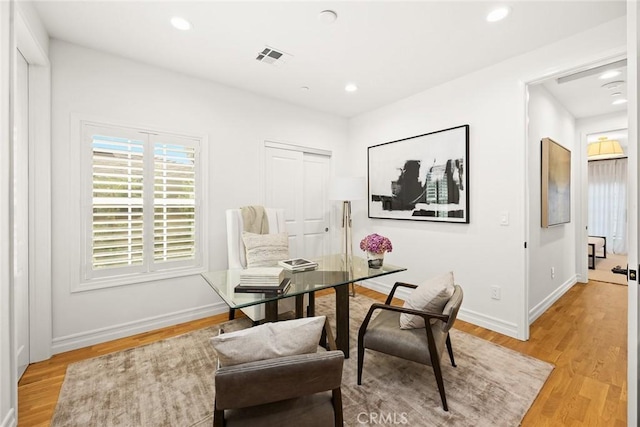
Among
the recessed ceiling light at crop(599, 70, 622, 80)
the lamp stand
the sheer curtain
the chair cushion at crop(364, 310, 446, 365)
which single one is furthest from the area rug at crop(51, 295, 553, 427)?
the sheer curtain

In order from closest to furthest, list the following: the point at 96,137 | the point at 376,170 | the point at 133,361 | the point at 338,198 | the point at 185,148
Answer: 1. the point at 133,361
2. the point at 96,137
3. the point at 185,148
4. the point at 338,198
5. the point at 376,170

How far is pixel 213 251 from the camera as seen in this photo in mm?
3283

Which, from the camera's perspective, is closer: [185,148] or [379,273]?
[379,273]

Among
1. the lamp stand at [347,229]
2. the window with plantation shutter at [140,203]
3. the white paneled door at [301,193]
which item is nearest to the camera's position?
the window with plantation shutter at [140,203]

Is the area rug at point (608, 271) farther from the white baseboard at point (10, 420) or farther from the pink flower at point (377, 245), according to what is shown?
the white baseboard at point (10, 420)

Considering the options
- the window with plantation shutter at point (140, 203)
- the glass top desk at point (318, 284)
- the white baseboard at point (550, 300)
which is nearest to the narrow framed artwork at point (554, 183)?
the white baseboard at point (550, 300)

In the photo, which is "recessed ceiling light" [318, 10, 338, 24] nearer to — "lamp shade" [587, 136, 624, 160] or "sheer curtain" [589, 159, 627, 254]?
"lamp shade" [587, 136, 624, 160]

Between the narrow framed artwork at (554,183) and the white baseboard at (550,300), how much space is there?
88 centimetres

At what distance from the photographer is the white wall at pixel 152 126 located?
2471 millimetres

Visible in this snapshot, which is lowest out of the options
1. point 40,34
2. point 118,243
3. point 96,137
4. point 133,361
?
point 133,361

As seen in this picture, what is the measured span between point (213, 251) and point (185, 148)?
1180 mm

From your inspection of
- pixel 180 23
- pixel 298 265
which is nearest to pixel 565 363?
pixel 298 265

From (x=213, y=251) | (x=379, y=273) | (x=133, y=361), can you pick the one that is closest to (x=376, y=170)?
(x=379, y=273)

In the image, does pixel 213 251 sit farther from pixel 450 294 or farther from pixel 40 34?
pixel 450 294
